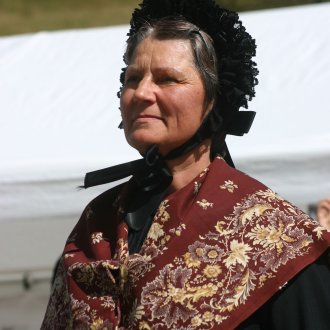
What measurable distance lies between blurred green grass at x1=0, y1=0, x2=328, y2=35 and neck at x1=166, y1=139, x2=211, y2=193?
820cm

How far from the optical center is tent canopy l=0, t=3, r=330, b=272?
3.77 metres

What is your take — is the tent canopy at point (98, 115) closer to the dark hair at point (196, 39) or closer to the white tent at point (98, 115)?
the white tent at point (98, 115)

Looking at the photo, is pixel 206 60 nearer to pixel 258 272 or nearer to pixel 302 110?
pixel 258 272

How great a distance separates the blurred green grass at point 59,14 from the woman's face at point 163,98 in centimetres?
820

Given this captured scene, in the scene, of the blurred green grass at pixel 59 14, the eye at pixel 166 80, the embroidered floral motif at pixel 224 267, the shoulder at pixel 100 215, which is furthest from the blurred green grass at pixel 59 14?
the embroidered floral motif at pixel 224 267

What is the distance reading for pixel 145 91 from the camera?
1912 millimetres

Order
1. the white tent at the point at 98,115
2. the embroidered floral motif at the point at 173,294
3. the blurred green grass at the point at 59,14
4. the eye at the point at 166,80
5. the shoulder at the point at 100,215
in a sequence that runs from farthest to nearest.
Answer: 1. the blurred green grass at the point at 59,14
2. the white tent at the point at 98,115
3. the shoulder at the point at 100,215
4. the eye at the point at 166,80
5. the embroidered floral motif at the point at 173,294

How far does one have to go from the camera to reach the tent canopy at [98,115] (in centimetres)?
377

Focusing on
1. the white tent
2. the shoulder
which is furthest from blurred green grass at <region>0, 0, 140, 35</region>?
the shoulder

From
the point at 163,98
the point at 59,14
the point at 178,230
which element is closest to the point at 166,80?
the point at 163,98

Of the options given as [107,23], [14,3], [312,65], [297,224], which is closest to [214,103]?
[297,224]

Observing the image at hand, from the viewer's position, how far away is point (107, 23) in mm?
10641

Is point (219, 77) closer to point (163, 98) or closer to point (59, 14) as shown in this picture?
point (163, 98)

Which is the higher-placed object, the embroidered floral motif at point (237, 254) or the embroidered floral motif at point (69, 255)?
the embroidered floral motif at point (237, 254)
